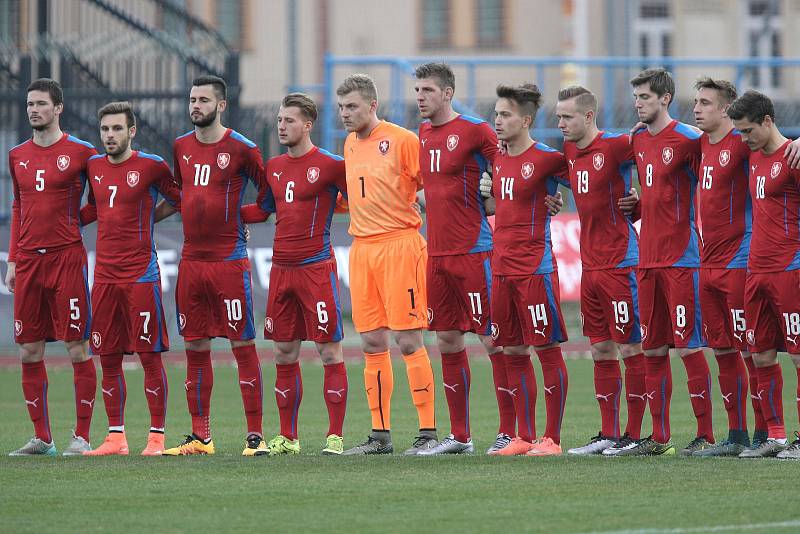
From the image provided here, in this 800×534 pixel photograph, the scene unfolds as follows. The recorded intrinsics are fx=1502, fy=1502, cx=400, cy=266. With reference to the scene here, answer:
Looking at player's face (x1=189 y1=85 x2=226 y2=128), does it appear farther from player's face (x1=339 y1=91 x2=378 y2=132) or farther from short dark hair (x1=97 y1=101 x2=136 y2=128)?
player's face (x1=339 y1=91 x2=378 y2=132)

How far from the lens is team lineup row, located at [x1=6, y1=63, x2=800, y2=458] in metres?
9.43

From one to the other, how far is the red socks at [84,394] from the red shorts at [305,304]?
4.30 ft

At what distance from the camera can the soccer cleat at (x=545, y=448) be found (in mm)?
9509

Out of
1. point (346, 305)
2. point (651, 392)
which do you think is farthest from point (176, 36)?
point (651, 392)

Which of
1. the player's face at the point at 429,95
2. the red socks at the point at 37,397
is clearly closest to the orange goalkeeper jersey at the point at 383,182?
the player's face at the point at 429,95

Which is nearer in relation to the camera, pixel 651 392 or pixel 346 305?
pixel 651 392

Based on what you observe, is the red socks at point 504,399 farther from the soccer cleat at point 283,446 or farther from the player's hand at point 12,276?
the player's hand at point 12,276

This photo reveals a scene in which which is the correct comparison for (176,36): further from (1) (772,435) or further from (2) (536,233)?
(1) (772,435)

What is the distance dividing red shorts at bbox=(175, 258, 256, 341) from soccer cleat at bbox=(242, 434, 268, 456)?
67cm

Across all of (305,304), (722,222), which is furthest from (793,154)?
(305,304)

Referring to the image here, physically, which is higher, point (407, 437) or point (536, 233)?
point (536, 233)

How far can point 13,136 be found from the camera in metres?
19.6

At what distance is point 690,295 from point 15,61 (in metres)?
14.8

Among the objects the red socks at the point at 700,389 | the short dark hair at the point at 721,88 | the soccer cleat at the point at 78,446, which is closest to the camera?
the short dark hair at the point at 721,88
